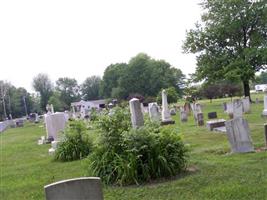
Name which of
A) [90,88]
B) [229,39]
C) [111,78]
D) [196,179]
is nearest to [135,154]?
[196,179]

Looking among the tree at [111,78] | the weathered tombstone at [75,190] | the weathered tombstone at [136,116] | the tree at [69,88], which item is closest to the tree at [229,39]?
the weathered tombstone at [136,116]

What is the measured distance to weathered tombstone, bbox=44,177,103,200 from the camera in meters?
4.25

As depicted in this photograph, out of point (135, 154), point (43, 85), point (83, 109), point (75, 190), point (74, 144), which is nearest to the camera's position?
point (75, 190)

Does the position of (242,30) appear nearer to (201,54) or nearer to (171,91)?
(201,54)

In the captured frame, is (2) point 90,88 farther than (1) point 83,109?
Yes

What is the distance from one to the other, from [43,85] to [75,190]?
123m

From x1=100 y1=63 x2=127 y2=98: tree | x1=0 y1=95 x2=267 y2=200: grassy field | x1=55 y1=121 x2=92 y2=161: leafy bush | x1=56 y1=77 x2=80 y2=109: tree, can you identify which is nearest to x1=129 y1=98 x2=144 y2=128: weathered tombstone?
x1=0 y1=95 x2=267 y2=200: grassy field

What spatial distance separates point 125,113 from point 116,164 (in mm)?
1603

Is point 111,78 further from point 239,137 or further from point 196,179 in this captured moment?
point 196,179

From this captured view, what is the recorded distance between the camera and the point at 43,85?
124 meters

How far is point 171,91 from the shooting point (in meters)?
59.5

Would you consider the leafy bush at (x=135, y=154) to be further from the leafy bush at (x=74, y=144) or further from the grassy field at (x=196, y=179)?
the leafy bush at (x=74, y=144)

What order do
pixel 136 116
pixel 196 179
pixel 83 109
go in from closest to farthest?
pixel 196 179
pixel 136 116
pixel 83 109

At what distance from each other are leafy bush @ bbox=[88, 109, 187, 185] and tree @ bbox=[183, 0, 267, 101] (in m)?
33.4
